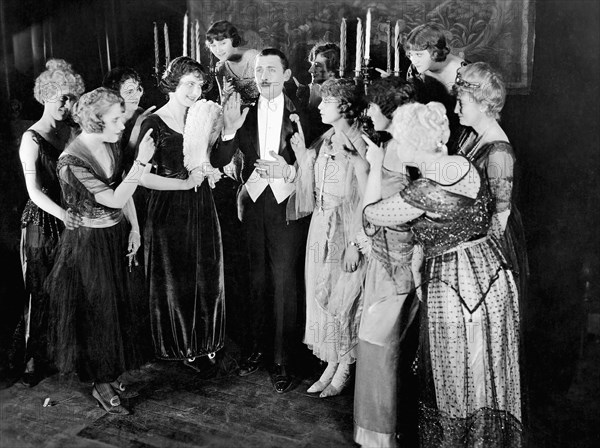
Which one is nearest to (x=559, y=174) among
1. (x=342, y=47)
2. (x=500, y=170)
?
(x=500, y=170)

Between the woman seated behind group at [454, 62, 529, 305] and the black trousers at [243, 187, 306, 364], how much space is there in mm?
1099

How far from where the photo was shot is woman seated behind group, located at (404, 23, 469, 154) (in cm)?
305

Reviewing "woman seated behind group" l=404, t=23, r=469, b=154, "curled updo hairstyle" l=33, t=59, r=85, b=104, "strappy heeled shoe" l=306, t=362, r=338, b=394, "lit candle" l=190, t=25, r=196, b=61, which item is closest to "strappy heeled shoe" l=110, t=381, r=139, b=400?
"strappy heeled shoe" l=306, t=362, r=338, b=394

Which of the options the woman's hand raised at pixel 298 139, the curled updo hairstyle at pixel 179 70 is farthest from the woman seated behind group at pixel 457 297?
the curled updo hairstyle at pixel 179 70

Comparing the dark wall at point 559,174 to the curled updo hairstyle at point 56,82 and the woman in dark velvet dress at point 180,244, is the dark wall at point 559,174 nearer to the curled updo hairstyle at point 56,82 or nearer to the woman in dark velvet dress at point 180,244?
the woman in dark velvet dress at point 180,244

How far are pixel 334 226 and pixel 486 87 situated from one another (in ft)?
3.48

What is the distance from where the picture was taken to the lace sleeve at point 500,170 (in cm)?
288

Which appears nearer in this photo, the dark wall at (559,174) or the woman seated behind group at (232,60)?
the dark wall at (559,174)

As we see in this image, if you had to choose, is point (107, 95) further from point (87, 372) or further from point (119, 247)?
point (87, 372)

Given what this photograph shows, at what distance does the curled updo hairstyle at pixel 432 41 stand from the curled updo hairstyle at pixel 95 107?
168cm

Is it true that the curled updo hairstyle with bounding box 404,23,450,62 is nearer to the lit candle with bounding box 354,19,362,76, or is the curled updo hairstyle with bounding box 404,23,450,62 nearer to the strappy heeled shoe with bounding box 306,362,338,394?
the lit candle with bounding box 354,19,362,76

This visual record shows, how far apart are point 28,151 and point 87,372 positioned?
1338mm

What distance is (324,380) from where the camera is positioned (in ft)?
11.8

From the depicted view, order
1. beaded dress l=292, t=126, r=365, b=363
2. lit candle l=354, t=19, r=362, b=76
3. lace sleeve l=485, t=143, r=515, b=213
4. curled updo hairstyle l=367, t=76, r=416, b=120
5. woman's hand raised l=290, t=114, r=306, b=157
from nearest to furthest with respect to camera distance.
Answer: lace sleeve l=485, t=143, r=515, b=213 < curled updo hairstyle l=367, t=76, r=416, b=120 < lit candle l=354, t=19, r=362, b=76 < beaded dress l=292, t=126, r=365, b=363 < woman's hand raised l=290, t=114, r=306, b=157
